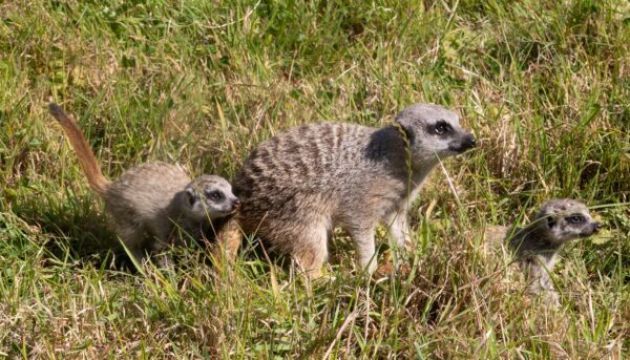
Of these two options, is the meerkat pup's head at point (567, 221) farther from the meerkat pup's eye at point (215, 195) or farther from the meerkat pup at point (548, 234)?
the meerkat pup's eye at point (215, 195)

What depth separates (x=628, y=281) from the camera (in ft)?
16.6

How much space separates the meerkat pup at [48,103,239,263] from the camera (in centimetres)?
509

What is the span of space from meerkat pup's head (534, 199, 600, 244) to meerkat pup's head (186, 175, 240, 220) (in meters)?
1.39

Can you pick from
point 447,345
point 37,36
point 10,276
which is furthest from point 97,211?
point 447,345

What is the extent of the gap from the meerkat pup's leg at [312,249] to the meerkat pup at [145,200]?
392mm

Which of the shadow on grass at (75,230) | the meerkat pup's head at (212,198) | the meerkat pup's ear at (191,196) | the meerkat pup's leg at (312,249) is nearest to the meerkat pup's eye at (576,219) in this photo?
the meerkat pup's leg at (312,249)

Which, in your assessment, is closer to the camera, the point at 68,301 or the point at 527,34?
the point at 68,301

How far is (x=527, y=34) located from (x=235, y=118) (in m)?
1.74

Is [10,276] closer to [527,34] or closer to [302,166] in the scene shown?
[302,166]

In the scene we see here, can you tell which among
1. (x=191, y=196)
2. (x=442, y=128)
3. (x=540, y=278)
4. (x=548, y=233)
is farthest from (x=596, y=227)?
(x=191, y=196)

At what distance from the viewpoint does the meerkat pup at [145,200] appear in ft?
16.7

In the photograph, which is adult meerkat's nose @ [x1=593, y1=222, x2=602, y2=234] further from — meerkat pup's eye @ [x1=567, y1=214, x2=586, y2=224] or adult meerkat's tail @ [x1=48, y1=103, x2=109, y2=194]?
adult meerkat's tail @ [x1=48, y1=103, x2=109, y2=194]

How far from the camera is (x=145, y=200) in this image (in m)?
5.19

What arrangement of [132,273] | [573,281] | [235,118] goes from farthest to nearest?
[235,118] → [132,273] → [573,281]
